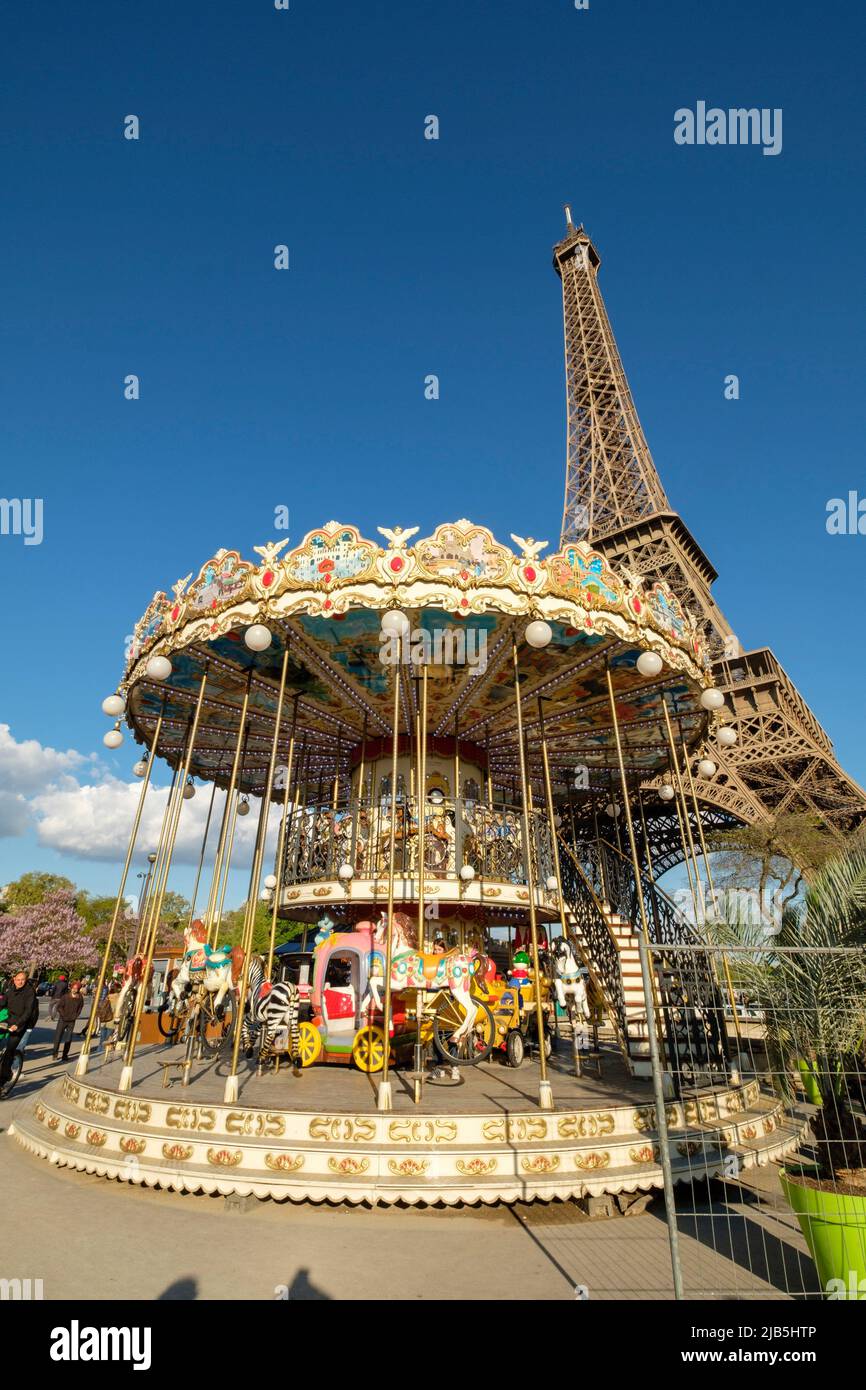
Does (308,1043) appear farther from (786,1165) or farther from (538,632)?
(538,632)

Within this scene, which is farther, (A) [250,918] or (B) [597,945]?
(B) [597,945]

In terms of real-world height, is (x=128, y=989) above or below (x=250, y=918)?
below

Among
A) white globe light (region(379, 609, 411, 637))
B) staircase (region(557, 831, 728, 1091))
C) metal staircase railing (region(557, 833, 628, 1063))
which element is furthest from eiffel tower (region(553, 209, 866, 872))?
white globe light (region(379, 609, 411, 637))

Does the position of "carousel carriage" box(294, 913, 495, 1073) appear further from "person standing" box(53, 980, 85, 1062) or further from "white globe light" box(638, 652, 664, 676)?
"person standing" box(53, 980, 85, 1062)

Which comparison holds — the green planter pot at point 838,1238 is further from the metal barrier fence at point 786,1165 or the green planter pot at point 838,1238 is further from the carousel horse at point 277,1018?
the carousel horse at point 277,1018

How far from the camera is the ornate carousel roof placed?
9.63 m

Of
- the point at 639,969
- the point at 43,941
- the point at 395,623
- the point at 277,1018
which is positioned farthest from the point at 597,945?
the point at 43,941

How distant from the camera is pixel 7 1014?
1116cm

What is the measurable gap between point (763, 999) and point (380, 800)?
9332 millimetres

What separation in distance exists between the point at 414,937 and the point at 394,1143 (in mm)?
4845

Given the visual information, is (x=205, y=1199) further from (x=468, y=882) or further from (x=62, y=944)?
(x=62, y=944)

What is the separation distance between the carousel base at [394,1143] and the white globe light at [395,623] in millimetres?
5715

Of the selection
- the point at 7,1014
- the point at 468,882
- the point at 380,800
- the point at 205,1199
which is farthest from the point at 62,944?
the point at 205,1199

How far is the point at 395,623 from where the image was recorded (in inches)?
363
